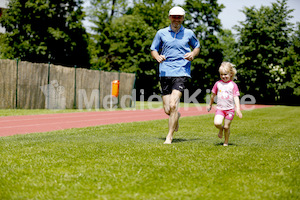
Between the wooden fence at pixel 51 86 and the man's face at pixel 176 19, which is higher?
the man's face at pixel 176 19

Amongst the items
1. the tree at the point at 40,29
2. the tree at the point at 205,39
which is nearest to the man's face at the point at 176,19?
the tree at the point at 40,29

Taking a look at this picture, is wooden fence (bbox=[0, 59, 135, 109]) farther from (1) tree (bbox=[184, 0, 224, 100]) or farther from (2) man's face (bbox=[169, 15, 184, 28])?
(1) tree (bbox=[184, 0, 224, 100])

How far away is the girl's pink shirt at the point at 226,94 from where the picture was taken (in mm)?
6883

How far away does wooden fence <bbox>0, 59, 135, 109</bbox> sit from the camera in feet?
60.2

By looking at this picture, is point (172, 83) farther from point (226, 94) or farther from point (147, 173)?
point (147, 173)

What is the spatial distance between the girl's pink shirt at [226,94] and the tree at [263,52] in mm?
40707

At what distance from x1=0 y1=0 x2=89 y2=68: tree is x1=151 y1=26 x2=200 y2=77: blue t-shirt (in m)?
31.7

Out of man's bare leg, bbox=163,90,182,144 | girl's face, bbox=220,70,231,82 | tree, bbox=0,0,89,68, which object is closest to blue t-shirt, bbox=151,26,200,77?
man's bare leg, bbox=163,90,182,144

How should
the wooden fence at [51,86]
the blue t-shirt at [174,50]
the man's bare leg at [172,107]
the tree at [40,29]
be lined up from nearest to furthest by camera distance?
the man's bare leg at [172,107]
the blue t-shirt at [174,50]
the wooden fence at [51,86]
the tree at [40,29]

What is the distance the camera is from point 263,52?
152ft

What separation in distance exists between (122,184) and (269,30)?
151 feet

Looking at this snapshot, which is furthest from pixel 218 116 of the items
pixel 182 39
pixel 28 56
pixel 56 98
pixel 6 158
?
→ pixel 28 56

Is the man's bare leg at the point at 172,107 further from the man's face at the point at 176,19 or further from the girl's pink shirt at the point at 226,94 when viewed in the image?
the man's face at the point at 176,19

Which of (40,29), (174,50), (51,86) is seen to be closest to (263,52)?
(40,29)
